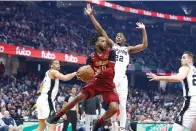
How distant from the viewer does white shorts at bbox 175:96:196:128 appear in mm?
7559

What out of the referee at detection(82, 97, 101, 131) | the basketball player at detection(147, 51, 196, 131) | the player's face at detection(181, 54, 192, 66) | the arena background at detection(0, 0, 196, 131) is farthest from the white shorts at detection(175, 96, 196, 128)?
the arena background at detection(0, 0, 196, 131)

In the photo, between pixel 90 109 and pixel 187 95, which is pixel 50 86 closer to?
pixel 187 95

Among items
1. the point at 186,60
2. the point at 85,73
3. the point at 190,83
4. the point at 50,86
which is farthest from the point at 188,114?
the point at 50,86

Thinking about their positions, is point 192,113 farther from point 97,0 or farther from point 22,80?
point 97,0

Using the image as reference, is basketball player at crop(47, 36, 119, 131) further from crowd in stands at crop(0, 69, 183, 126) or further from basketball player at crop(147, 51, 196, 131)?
crowd in stands at crop(0, 69, 183, 126)

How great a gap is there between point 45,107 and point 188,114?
3.59m

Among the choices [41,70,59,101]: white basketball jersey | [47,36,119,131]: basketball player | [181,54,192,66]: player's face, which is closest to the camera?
[181,54,192,66]: player's face

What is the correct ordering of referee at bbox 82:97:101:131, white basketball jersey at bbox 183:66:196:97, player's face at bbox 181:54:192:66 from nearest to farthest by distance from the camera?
white basketball jersey at bbox 183:66:196:97 → player's face at bbox 181:54:192:66 → referee at bbox 82:97:101:131

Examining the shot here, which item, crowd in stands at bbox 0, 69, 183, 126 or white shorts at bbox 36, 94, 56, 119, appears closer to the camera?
white shorts at bbox 36, 94, 56, 119

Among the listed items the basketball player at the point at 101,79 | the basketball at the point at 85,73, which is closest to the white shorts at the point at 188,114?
the basketball player at the point at 101,79

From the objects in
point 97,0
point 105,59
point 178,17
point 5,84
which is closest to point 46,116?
point 105,59

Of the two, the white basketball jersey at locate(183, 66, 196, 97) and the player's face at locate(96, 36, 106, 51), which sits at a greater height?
the player's face at locate(96, 36, 106, 51)

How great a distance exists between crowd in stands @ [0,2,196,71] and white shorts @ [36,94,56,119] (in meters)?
17.6

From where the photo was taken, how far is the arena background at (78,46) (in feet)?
87.5
